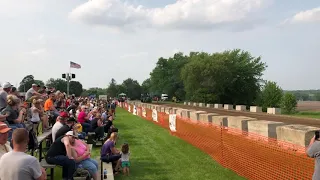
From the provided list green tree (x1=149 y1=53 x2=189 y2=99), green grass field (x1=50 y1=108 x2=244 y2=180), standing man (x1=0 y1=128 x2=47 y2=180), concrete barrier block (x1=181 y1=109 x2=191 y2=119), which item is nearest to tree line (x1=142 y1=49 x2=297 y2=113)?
green tree (x1=149 y1=53 x2=189 y2=99)

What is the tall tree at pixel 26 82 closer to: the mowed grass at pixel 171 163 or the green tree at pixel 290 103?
the green tree at pixel 290 103

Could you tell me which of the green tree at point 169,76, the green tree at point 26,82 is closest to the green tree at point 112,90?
the green tree at point 169,76

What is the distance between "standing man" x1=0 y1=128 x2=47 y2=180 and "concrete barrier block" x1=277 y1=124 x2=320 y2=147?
656 cm

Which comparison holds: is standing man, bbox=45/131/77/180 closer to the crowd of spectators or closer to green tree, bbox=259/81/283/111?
the crowd of spectators

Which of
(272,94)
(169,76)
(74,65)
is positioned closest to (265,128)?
(74,65)

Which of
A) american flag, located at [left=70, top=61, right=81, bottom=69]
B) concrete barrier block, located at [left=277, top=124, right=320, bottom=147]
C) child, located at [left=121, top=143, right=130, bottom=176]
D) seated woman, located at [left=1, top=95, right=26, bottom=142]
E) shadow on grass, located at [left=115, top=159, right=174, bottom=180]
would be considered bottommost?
shadow on grass, located at [left=115, top=159, right=174, bottom=180]

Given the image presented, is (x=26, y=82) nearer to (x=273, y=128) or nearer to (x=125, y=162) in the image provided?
(x=125, y=162)

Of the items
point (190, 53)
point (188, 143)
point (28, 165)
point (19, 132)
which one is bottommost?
point (188, 143)

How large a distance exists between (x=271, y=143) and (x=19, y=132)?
22.1ft

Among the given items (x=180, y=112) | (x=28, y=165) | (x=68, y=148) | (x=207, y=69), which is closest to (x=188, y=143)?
(x=180, y=112)

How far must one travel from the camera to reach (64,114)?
386 inches

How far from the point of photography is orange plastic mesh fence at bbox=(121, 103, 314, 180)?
794 centimetres

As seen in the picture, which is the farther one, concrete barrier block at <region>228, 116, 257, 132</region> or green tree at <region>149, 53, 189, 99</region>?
green tree at <region>149, 53, 189, 99</region>

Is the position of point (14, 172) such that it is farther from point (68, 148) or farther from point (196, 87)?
point (196, 87)
